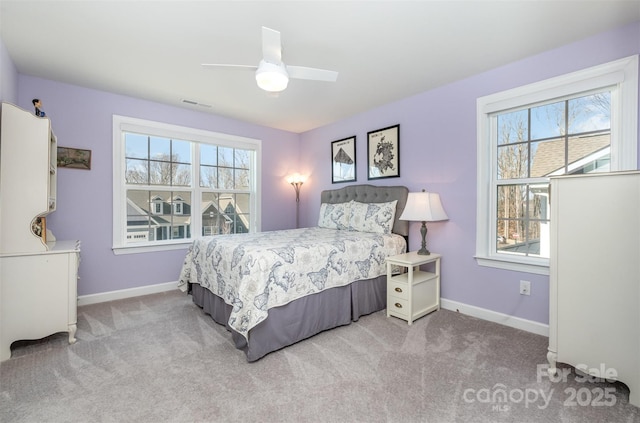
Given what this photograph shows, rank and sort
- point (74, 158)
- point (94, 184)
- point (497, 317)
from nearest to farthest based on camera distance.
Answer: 1. point (497, 317)
2. point (74, 158)
3. point (94, 184)

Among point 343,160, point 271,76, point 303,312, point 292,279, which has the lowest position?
point 303,312

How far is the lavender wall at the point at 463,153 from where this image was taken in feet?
7.72

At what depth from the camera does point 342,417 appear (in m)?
1.53

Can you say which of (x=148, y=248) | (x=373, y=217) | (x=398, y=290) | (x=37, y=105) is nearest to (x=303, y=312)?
(x=398, y=290)

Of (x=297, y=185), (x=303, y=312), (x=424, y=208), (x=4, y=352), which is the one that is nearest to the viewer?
(x=4, y=352)

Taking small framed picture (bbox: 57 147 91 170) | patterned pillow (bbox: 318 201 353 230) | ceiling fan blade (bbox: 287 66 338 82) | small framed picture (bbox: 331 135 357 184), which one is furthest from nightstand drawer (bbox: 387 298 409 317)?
small framed picture (bbox: 57 147 91 170)

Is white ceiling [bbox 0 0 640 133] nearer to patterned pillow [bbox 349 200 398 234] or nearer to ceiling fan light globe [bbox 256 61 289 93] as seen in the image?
ceiling fan light globe [bbox 256 61 289 93]

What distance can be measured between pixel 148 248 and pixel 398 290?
3044 mm

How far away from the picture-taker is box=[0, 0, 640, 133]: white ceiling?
1922mm

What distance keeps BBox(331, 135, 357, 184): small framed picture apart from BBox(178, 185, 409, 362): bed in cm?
80

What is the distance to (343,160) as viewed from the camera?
14.3 ft

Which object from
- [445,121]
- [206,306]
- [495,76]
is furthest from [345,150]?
[206,306]

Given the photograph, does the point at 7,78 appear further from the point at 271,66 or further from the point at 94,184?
the point at 271,66

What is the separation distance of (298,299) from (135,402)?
3.88 feet
